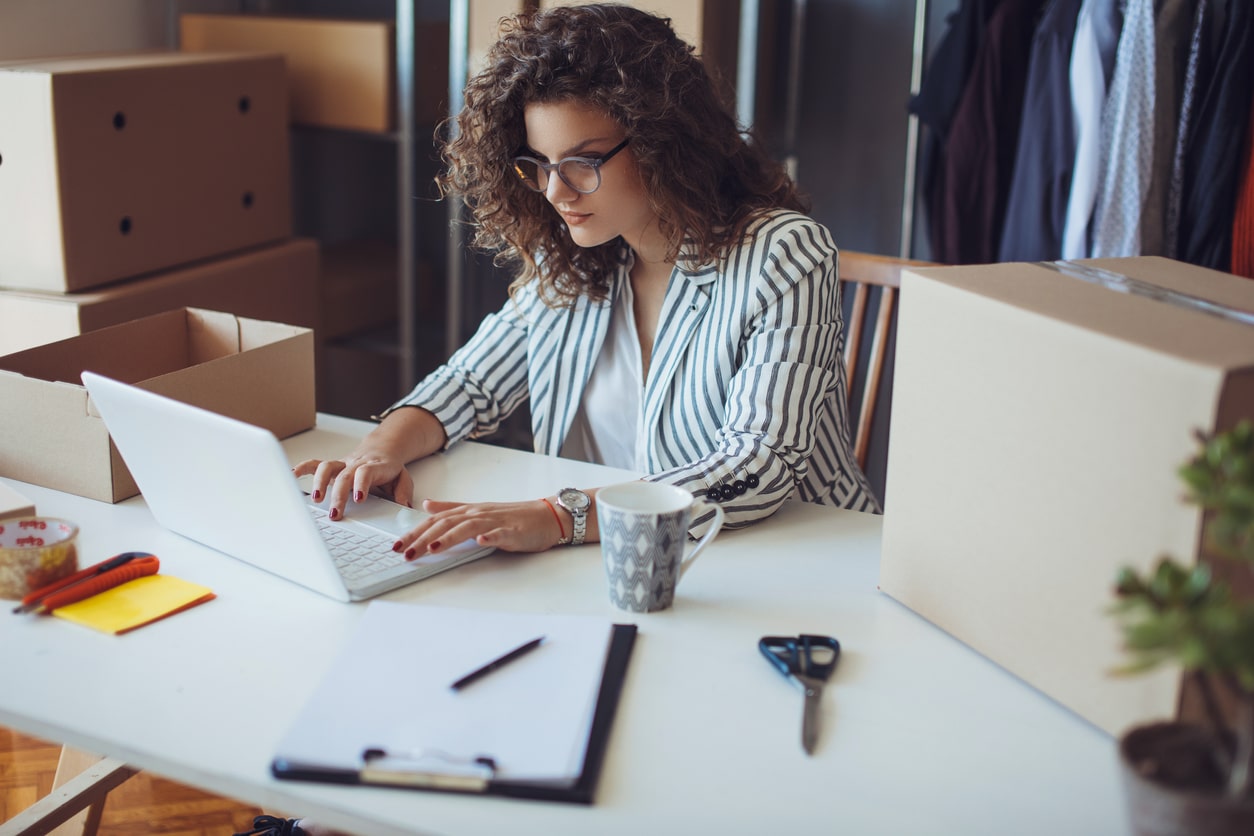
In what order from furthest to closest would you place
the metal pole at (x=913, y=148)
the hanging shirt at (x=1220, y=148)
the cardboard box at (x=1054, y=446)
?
the metal pole at (x=913, y=148)
the hanging shirt at (x=1220, y=148)
the cardboard box at (x=1054, y=446)

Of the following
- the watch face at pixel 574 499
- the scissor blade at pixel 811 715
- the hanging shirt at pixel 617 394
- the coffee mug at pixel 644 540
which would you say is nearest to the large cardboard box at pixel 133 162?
the hanging shirt at pixel 617 394

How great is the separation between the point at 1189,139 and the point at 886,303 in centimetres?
86

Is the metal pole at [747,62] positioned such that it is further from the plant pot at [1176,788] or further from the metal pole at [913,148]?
the plant pot at [1176,788]

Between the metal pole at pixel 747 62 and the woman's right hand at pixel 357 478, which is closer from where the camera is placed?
the woman's right hand at pixel 357 478

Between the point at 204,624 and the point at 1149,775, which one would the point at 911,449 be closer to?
the point at 1149,775

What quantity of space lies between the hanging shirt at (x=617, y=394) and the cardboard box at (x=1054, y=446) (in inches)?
22.9

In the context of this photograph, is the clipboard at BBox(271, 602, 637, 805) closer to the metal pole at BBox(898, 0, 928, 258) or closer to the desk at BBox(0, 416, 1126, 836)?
the desk at BBox(0, 416, 1126, 836)

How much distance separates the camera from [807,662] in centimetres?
89

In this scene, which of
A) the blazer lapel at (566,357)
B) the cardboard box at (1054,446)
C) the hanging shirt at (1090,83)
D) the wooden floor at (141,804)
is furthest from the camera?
the hanging shirt at (1090,83)

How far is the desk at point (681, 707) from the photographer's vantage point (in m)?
0.73

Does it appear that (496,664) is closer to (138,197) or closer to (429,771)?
(429,771)

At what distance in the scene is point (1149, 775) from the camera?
1.85 ft

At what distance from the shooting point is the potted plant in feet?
1.62

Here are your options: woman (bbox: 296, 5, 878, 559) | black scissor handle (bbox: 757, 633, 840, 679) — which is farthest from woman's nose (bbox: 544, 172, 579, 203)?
black scissor handle (bbox: 757, 633, 840, 679)
